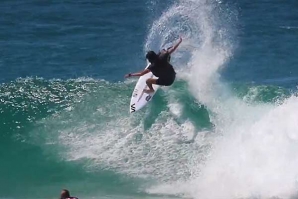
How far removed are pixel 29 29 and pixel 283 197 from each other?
A: 18742 millimetres

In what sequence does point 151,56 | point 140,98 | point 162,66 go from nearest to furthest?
point 151,56, point 162,66, point 140,98

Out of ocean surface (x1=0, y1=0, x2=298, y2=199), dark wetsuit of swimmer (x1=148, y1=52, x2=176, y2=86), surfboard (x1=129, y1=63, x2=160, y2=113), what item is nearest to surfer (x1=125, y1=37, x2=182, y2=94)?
dark wetsuit of swimmer (x1=148, y1=52, x2=176, y2=86)

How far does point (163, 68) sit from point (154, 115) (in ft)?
15.3

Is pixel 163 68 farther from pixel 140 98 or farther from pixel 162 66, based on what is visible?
pixel 140 98

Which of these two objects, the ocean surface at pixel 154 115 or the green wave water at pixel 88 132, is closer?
the ocean surface at pixel 154 115

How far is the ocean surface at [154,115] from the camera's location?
20328mm

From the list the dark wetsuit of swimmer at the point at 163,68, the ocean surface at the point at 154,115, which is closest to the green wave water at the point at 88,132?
the ocean surface at the point at 154,115

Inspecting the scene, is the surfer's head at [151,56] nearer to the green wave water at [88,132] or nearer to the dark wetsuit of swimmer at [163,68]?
the dark wetsuit of swimmer at [163,68]

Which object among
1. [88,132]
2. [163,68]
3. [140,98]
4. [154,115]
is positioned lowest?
[163,68]

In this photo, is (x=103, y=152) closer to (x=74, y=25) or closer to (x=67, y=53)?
(x=67, y=53)

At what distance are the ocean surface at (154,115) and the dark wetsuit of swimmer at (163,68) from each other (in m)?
2.89

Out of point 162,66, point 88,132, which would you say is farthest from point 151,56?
point 88,132

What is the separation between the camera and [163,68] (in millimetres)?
19312

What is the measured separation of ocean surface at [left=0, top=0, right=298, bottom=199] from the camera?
20328 mm
